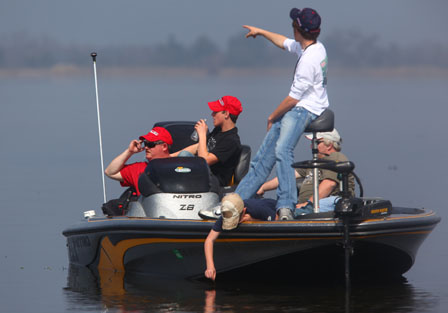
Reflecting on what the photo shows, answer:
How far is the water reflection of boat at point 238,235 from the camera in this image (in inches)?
447

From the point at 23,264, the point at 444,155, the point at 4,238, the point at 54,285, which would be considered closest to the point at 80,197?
the point at 4,238

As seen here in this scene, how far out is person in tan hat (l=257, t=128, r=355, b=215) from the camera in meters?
12.1

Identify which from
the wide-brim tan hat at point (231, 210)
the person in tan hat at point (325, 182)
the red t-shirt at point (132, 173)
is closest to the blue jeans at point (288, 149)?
the person in tan hat at point (325, 182)

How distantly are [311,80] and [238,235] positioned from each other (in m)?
1.55

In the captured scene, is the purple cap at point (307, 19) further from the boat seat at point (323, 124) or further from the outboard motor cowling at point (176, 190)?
the outboard motor cowling at point (176, 190)

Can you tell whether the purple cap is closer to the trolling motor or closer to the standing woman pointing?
the standing woman pointing

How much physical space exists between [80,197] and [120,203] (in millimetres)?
7129

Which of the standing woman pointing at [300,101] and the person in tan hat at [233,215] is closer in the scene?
the person in tan hat at [233,215]

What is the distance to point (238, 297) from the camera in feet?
37.3

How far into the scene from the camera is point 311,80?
11750 millimetres

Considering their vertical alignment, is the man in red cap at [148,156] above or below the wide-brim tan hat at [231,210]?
above

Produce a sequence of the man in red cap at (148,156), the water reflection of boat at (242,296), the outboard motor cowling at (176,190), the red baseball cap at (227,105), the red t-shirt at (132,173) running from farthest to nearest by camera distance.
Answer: the red baseball cap at (227,105), the red t-shirt at (132,173), the man in red cap at (148,156), the outboard motor cowling at (176,190), the water reflection of boat at (242,296)

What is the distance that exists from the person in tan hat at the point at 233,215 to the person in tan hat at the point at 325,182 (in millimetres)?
318

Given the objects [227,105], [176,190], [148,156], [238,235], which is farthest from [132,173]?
[238,235]
